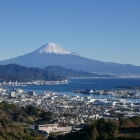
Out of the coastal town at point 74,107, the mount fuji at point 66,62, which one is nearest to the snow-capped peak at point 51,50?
the mount fuji at point 66,62

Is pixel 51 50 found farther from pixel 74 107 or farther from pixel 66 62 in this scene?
pixel 74 107

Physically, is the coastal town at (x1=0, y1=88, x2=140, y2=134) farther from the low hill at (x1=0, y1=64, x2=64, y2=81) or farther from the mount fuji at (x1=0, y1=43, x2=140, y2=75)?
the mount fuji at (x1=0, y1=43, x2=140, y2=75)

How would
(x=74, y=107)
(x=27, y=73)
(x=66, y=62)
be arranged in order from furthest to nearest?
(x=66, y=62) → (x=27, y=73) → (x=74, y=107)

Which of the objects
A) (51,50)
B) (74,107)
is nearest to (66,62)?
(51,50)

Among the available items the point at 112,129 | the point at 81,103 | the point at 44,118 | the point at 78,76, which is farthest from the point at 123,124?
the point at 78,76

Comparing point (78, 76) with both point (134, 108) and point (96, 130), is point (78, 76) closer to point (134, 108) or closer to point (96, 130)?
point (134, 108)

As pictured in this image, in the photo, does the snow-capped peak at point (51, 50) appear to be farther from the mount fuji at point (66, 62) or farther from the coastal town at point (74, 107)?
the coastal town at point (74, 107)

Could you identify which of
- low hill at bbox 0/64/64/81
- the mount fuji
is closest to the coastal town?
low hill at bbox 0/64/64/81
